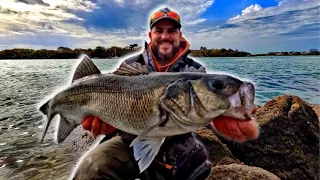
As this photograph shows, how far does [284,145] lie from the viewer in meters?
5.81

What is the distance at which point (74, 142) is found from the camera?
8.62 metres

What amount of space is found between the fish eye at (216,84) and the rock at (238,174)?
1.97 m

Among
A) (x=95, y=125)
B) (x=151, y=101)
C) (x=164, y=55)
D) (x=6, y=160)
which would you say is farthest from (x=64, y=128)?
(x=6, y=160)

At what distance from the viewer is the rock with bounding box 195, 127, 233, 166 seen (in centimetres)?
520

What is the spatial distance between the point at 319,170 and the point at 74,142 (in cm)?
585

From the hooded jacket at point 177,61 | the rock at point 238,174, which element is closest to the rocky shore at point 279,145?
the rock at point 238,174

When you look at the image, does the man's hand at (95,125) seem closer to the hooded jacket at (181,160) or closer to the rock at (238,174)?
the hooded jacket at (181,160)

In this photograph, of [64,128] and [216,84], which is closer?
[216,84]

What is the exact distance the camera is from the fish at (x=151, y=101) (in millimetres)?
2715

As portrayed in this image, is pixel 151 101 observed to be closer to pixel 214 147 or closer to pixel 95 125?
pixel 95 125

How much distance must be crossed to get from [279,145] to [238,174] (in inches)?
71.7

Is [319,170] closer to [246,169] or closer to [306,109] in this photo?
[306,109]

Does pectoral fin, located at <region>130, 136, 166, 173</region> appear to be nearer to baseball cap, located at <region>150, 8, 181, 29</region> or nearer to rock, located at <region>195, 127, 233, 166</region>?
baseball cap, located at <region>150, 8, 181, 29</region>

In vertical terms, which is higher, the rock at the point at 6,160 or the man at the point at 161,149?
the man at the point at 161,149
